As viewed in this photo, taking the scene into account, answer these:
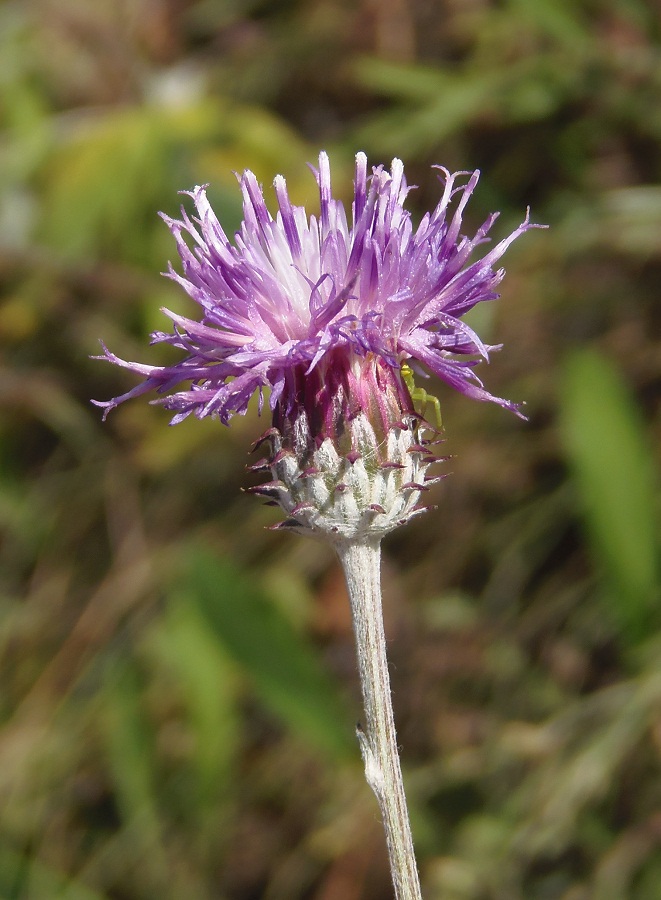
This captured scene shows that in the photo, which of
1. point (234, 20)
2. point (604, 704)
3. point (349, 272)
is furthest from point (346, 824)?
point (234, 20)

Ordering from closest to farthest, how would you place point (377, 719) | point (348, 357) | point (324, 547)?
point (377, 719), point (348, 357), point (324, 547)

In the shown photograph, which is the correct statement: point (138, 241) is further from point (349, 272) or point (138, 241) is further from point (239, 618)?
point (349, 272)

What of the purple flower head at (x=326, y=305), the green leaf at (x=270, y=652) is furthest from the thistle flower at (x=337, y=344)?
the green leaf at (x=270, y=652)

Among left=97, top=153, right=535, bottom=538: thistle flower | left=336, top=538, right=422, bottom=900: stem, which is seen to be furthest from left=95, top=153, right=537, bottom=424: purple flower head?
left=336, top=538, right=422, bottom=900: stem

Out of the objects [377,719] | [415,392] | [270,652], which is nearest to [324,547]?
[270,652]

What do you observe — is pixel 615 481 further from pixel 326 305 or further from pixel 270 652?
pixel 326 305
